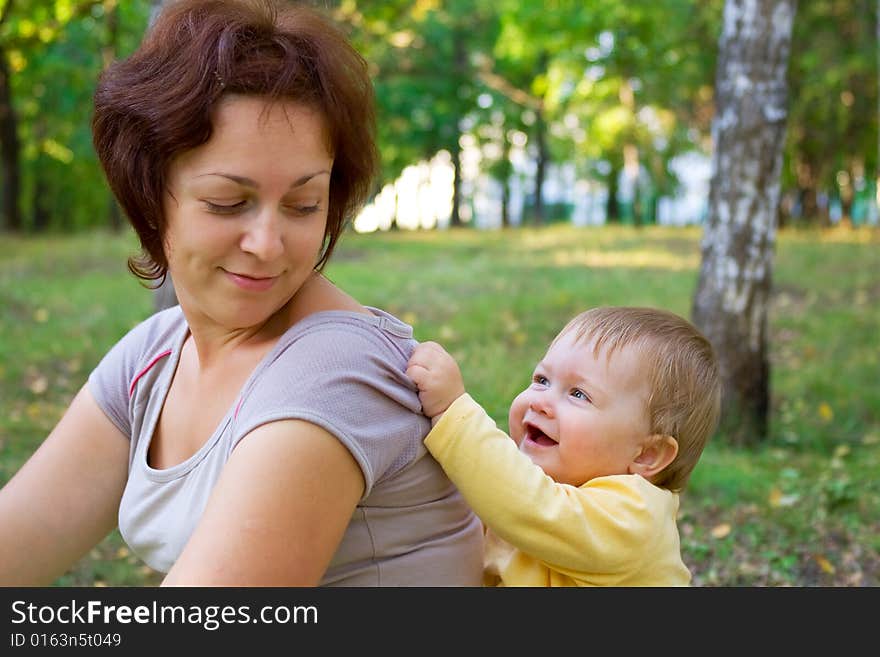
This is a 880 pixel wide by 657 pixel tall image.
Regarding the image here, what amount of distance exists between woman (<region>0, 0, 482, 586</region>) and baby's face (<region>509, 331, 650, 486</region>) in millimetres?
260

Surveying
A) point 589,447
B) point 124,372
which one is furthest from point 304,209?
point 589,447

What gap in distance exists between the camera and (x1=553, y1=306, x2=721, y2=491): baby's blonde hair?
7.84 ft

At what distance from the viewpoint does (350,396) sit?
1.91 meters

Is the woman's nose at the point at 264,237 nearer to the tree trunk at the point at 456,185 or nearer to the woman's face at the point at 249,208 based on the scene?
the woman's face at the point at 249,208

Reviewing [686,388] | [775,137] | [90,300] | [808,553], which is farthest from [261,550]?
[90,300]

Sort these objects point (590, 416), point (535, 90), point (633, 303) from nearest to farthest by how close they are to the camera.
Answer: point (590, 416) < point (633, 303) < point (535, 90)

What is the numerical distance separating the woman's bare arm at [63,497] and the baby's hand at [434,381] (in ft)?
2.61

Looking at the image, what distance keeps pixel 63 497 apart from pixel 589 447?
3.95 feet

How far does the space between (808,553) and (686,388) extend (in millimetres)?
2562

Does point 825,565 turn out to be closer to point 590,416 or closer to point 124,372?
point 590,416

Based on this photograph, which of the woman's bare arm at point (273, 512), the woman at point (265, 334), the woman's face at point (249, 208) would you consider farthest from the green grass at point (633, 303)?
the woman's bare arm at point (273, 512)

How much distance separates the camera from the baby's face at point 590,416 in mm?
2359

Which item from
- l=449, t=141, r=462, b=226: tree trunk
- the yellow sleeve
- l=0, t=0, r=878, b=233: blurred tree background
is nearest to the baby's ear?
the yellow sleeve

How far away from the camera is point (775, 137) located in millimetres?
6352
